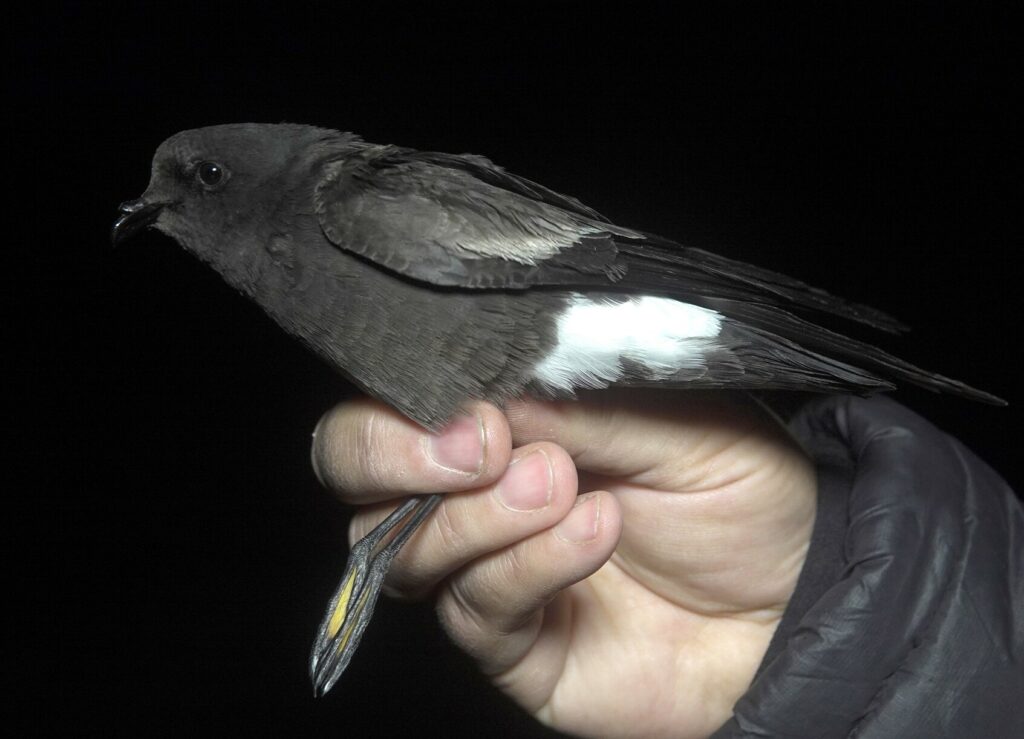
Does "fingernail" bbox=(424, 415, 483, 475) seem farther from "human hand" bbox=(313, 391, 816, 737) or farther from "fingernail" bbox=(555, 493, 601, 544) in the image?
"fingernail" bbox=(555, 493, 601, 544)

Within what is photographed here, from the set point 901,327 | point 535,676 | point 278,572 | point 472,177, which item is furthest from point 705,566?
point 278,572

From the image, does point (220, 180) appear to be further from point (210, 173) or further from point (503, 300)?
point (503, 300)

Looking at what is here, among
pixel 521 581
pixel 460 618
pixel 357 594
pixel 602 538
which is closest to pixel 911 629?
pixel 602 538

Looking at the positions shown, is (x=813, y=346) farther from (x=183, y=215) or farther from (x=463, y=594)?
(x=183, y=215)

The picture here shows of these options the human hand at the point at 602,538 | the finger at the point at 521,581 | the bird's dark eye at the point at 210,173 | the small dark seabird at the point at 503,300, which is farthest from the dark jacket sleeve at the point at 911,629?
the bird's dark eye at the point at 210,173

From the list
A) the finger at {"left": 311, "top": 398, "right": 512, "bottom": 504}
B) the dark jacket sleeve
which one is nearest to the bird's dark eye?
the finger at {"left": 311, "top": 398, "right": 512, "bottom": 504}

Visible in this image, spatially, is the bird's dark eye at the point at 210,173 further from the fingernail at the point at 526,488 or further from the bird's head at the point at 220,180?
the fingernail at the point at 526,488
